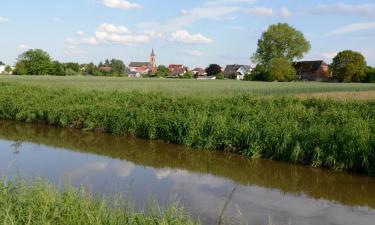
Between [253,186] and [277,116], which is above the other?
[277,116]

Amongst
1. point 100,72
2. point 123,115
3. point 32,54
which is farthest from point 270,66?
point 123,115

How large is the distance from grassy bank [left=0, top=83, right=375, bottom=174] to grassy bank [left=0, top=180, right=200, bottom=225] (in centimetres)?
767

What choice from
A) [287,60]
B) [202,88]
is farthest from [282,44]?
[202,88]

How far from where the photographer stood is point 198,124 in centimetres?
1580

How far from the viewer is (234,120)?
15.8 metres

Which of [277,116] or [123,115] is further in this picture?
[123,115]

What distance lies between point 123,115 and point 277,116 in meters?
6.54

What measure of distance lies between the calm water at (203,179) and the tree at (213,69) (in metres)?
92.7

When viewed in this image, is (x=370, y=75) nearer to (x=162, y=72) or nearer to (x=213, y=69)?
(x=213, y=69)

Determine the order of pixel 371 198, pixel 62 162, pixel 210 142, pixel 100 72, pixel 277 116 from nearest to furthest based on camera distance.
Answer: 1. pixel 371 198
2. pixel 62 162
3. pixel 210 142
4. pixel 277 116
5. pixel 100 72

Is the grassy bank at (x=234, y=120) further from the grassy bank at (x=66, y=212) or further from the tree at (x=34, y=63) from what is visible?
the tree at (x=34, y=63)

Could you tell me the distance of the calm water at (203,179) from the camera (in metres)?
8.63

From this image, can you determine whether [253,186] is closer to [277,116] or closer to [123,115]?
[277,116]

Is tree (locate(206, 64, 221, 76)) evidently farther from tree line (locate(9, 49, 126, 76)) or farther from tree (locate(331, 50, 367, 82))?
tree (locate(331, 50, 367, 82))
